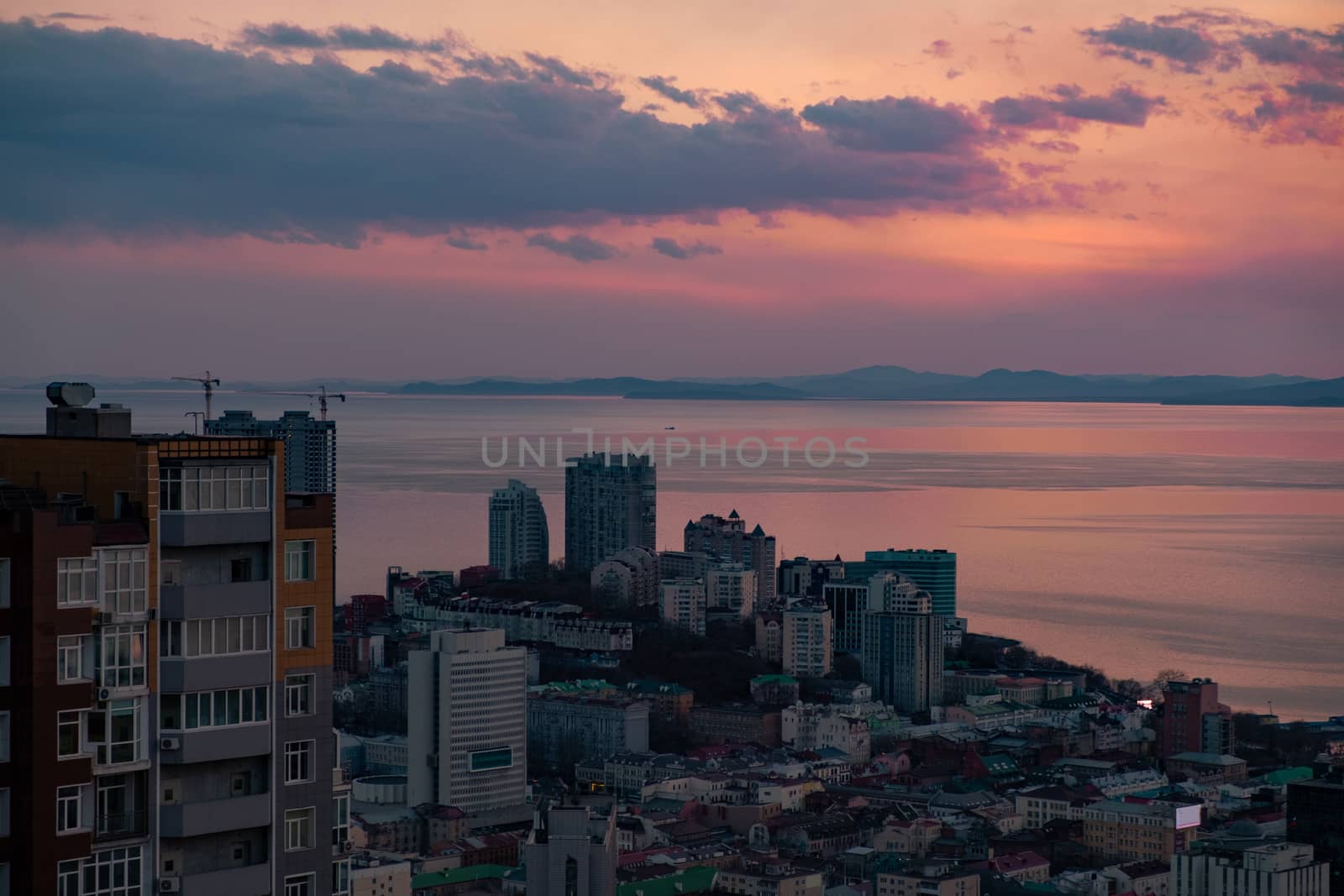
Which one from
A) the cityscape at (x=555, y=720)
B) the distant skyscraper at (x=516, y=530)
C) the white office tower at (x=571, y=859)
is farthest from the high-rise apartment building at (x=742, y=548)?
the white office tower at (x=571, y=859)

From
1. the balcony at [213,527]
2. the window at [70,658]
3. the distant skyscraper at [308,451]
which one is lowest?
the distant skyscraper at [308,451]

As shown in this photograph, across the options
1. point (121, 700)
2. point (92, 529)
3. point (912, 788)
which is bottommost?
point (912, 788)

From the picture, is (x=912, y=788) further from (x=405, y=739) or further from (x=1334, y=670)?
(x=1334, y=670)

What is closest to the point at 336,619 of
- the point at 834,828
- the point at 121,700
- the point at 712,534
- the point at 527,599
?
the point at 527,599

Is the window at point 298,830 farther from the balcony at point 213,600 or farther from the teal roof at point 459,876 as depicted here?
the teal roof at point 459,876

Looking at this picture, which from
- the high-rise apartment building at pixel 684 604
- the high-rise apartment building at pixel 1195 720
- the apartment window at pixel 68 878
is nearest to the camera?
the apartment window at pixel 68 878

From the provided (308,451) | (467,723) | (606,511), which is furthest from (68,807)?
(606,511)

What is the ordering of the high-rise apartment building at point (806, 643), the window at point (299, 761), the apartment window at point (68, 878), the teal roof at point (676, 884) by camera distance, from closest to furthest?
the apartment window at point (68, 878)
the window at point (299, 761)
the teal roof at point (676, 884)
the high-rise apartment building at point (806, 643)
